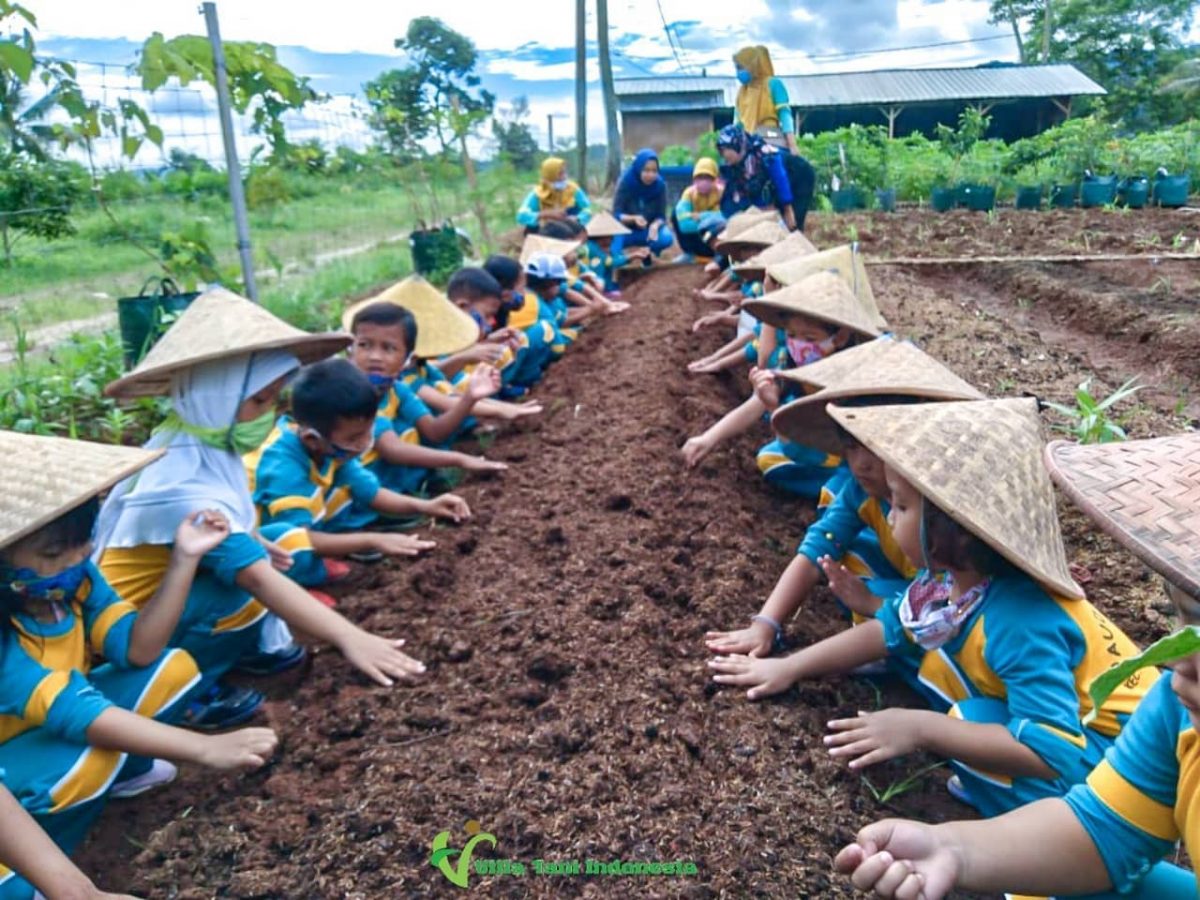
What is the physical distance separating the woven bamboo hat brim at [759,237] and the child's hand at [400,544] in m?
3.28

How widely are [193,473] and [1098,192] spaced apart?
13379 millimetres

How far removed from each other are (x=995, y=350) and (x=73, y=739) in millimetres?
4626

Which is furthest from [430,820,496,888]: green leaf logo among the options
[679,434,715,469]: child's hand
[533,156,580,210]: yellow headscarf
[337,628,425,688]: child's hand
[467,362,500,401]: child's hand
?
[533,156,580,210]: yellow headscarf

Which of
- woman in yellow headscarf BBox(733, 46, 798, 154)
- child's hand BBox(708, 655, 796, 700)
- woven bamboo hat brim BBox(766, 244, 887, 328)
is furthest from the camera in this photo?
woman in yellow headscarf BBox(733, 46, 798, 154)

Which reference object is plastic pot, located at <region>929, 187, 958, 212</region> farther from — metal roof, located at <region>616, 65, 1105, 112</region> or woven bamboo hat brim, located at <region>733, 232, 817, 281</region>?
metal roof, located at <region>616, 65, 1105, 112</region>

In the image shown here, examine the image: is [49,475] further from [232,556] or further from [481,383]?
[481,383]

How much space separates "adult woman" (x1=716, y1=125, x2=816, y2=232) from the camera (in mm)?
7008

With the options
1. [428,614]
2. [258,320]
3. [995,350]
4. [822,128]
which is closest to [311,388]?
[258,320]

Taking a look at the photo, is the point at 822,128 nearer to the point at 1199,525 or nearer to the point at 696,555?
the point at 696,555

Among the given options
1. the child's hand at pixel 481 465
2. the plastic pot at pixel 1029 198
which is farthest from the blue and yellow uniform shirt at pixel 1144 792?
the plastic pot at pixel 1029 198

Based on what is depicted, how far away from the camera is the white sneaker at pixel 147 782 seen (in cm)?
210

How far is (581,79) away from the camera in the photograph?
16.9 metres

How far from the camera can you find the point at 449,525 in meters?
3.51

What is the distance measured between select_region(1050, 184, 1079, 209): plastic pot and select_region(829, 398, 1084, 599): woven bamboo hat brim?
12503 mm
